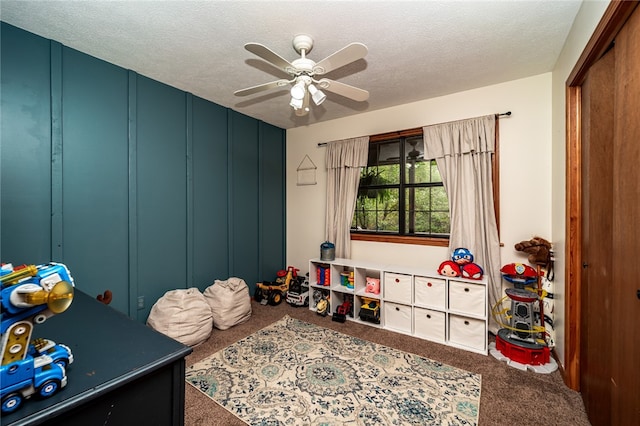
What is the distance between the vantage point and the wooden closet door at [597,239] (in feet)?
4.95

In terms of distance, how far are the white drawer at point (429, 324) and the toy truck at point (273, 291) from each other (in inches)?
70.0

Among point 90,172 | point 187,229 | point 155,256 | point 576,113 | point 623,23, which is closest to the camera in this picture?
point 623,23

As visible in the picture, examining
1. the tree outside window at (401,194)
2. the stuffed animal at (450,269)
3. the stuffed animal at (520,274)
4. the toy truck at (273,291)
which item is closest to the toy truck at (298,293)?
the toy truck at (273,291)

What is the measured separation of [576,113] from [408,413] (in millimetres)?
2416

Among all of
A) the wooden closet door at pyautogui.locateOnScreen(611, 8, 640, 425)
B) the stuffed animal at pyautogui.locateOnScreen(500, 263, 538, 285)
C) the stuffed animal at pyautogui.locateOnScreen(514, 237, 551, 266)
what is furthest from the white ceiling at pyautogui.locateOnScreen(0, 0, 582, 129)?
the stuffed animal at pyautogui.locateOnScreen(500, 263, 538, 285)

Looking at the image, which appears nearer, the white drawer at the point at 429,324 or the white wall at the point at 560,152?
the white wall at the point at 560,152

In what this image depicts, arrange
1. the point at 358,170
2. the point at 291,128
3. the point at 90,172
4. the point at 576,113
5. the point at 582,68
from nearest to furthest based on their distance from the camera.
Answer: the point at 582,68
the point at 576,113
the point at 90,172
the point at 358,170
the point at 291,128

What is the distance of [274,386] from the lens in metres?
1.99

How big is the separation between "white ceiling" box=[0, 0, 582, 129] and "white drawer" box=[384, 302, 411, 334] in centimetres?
243

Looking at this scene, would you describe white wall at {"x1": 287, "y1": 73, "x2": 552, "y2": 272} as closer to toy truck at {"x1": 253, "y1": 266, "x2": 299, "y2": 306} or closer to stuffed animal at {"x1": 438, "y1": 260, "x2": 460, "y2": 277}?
stuffed animal at {"x1": 438, "y1": 260, "x2": 460, "y2": 277}

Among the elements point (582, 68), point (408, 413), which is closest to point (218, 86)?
point (582, 68)

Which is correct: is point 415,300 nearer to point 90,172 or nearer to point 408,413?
point 408,413

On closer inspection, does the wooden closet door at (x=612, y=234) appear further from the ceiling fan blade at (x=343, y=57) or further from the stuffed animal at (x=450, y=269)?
the ceiling fan blade at (x=343, y=57)

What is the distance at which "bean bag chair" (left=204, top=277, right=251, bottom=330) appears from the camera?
293 centimetres
